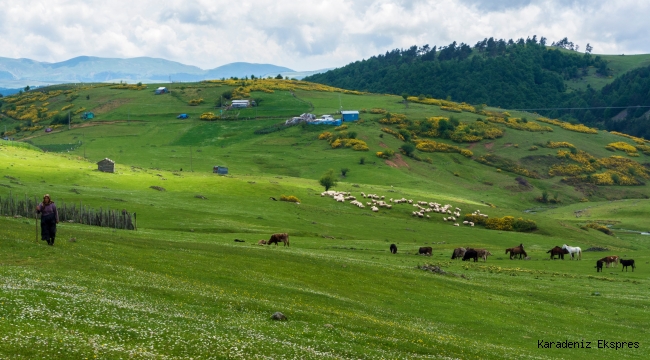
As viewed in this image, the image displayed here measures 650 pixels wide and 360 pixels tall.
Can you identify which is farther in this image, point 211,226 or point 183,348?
point 211,226

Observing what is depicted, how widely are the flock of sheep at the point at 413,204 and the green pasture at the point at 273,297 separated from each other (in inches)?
1000

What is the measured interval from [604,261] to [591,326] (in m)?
30.6

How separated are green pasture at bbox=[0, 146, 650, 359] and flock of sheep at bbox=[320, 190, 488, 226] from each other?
83.4 ft

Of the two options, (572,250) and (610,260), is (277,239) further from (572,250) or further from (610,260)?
(572,250)

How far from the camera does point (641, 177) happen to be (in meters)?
182

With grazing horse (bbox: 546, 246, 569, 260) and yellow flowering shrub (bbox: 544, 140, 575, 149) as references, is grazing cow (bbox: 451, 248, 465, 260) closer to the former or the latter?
grazing horse (bbox: 546, 246, 569, 260)

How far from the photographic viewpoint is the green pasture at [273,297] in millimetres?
19641

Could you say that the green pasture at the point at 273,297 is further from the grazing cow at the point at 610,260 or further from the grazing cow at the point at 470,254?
the grazing cow at the point at 470,254

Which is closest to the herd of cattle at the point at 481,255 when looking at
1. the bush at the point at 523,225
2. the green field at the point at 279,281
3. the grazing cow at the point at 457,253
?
the grazing cow at the point at 457,253

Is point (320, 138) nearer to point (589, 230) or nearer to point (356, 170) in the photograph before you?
point (356, 170)

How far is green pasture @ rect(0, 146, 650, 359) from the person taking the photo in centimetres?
1964

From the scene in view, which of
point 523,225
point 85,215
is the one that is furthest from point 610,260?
point 85,215

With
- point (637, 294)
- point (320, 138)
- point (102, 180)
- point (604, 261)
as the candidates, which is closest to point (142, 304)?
point (637, 294)

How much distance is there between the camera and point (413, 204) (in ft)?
349
